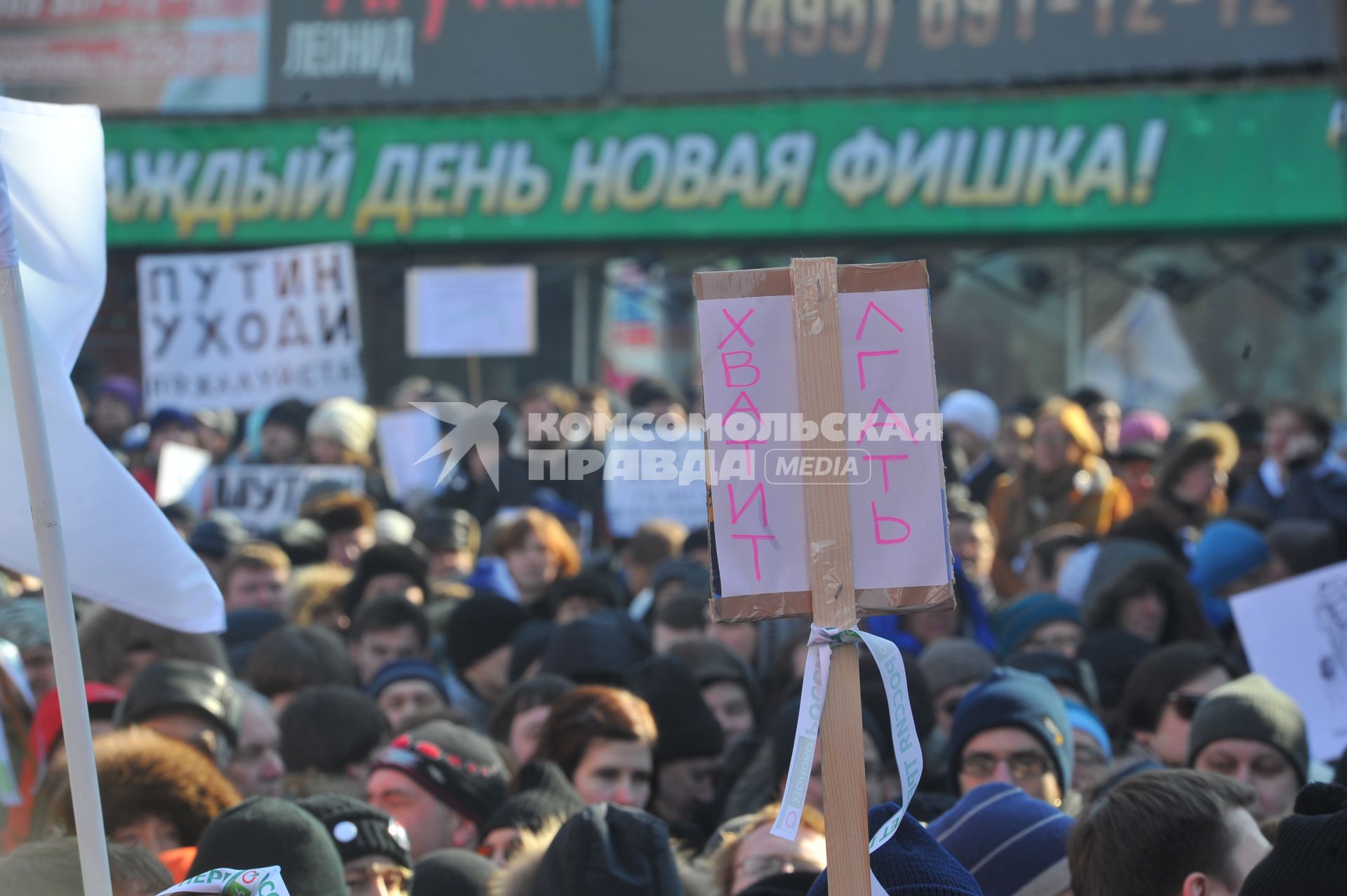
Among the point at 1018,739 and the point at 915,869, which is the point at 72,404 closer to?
the point at 915,869

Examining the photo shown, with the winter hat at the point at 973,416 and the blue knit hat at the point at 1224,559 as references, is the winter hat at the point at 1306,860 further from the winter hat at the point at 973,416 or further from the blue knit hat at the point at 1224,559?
the winter hat at the point at 973,416

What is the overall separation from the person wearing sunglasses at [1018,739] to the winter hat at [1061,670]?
0.68 meters

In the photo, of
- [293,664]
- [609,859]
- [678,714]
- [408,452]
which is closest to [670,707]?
[678,714]

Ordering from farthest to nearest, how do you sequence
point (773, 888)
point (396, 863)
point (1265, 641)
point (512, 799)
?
1. point (1265, 641)
2. point (512, 799)
3. point (396, 863)
4. point (773, 888)

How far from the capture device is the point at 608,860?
9.93ft

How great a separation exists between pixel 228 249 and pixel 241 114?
1.23 meters

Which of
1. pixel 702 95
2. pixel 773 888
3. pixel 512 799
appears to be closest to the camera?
pixel 773 888

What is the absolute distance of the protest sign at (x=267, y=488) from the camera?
8789 millimetres

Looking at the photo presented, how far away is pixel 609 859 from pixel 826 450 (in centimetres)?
97

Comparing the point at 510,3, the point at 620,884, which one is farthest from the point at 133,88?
the point at 620,884

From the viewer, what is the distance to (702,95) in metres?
13.6

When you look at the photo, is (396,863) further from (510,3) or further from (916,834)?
(510,3)

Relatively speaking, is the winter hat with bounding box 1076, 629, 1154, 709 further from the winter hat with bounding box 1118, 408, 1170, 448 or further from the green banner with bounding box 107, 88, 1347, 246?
the green banner with bounding box 107, 88, 1347, 246

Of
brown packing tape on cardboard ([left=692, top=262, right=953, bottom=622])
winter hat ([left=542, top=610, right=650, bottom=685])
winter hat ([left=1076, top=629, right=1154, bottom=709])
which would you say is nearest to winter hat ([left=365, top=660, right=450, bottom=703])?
winter hat ([left=542, top=610, right=650, bottom=685])
